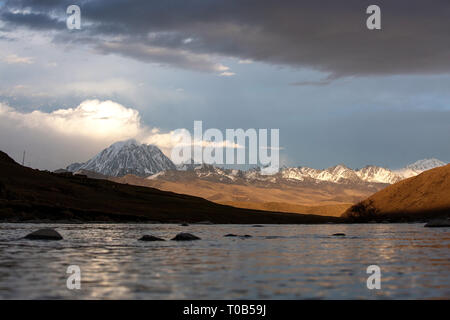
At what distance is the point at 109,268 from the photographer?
110 ft

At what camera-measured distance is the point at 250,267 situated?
114ft

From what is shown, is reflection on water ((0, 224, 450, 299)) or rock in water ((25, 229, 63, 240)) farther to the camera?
rock in water ((25, 229, 63, 240))

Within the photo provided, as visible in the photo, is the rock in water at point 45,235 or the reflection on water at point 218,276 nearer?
the reflection on water at point 218,276

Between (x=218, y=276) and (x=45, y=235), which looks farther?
(x=45, y=235)

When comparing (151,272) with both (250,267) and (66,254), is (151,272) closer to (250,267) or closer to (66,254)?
(250,267)

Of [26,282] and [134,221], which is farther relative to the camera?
[134,221]
